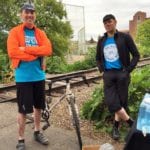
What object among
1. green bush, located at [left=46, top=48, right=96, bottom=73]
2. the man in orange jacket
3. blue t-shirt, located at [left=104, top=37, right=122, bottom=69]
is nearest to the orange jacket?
the man in orange jacket

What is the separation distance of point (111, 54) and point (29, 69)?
127 centimetres

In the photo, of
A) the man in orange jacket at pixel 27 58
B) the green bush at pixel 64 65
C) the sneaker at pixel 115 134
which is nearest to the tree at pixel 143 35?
the green bush at pixel 64 65

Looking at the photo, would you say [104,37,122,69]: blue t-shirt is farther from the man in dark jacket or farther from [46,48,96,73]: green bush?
[46,48,96,73]: green bush

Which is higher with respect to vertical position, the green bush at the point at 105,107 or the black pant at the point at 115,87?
the black pant at the point at 115,87

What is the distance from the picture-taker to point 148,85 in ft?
23.9

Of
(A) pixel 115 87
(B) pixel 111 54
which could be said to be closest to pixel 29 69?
(B) pixel 111 54

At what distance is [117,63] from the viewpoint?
6.00 metres

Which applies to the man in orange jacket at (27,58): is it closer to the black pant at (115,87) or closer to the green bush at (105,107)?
the black pant at (115,87)

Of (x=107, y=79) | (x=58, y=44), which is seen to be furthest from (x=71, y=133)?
(x=58, y=44)

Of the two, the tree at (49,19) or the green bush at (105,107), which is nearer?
the green bush at (105,107)

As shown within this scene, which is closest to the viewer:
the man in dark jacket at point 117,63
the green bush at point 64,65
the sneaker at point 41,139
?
the man in dark jacket at point 117,63

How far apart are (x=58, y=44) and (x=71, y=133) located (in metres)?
17.2

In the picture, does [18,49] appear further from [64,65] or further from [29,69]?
[64,65]

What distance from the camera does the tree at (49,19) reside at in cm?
2244
